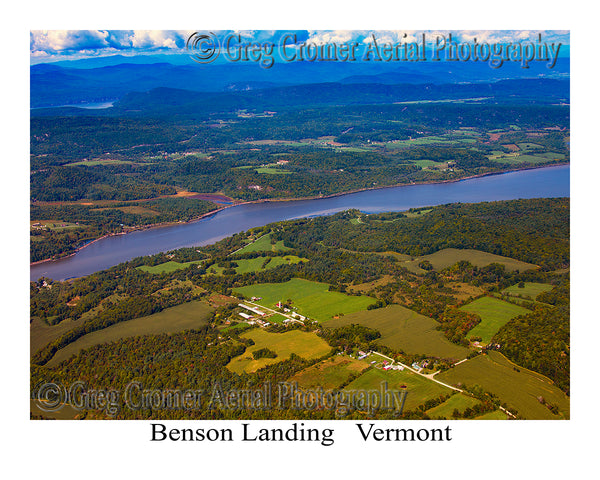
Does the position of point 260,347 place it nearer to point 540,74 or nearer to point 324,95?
point 324,95

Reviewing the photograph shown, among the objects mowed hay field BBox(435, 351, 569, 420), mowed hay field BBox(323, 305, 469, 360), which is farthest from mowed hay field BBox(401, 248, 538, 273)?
mowed hay field BBox(435, 351, 569, 420)

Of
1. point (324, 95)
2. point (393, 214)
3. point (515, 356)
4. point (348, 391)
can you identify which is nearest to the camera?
point (348, 391)

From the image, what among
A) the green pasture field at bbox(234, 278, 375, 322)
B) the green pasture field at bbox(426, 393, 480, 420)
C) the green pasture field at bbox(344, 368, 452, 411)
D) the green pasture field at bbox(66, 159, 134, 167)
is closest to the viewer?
the green pasture field at bbox(426, 393, 480, 420)

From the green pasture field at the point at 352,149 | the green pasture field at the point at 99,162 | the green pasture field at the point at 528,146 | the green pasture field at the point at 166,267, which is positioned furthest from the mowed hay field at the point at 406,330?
the green pasture field at the point at 528,146

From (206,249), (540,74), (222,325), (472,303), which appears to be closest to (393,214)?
(206,249)

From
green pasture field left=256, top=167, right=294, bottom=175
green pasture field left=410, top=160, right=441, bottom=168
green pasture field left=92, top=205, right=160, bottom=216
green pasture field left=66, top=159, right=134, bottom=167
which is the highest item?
green pasture field left=66, top=159, right=134, bottom=167

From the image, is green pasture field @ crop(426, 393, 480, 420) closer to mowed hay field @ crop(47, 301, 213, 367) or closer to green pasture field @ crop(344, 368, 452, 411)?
green pasture field @ crop(344, 368, 452, 411)
